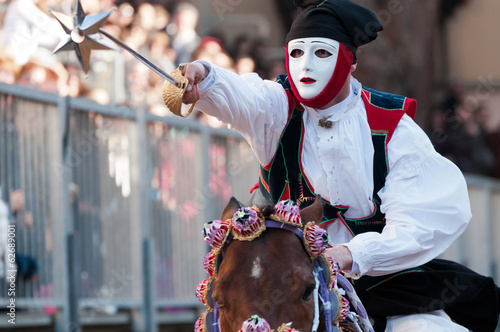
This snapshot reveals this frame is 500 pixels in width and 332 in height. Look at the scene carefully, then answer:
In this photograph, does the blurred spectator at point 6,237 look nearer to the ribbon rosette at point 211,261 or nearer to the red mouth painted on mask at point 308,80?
the red mouth painted on mask at point 308,80

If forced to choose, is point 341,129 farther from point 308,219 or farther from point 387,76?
point 387,76

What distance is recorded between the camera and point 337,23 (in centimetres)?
449

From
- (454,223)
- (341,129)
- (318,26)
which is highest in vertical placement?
(318,26)

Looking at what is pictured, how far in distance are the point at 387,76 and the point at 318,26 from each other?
8498 millimetres

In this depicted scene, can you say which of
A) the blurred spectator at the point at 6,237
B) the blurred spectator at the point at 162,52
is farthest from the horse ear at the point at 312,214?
the blurred spectator at the point at 162,52

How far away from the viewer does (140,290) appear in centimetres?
903

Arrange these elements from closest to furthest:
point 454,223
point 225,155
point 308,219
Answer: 1. point 308,219
2. point 454,223
3. point 225,155

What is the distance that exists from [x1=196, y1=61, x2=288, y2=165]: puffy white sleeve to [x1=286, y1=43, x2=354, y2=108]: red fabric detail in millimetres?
149

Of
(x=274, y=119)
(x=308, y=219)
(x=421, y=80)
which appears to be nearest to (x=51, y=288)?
(x=274, y=119)

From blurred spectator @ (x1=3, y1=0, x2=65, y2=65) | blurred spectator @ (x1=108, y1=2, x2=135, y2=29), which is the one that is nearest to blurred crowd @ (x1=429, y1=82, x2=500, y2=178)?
blurred spectator @ (x1=108, y1=2, x2=135, y2=29)

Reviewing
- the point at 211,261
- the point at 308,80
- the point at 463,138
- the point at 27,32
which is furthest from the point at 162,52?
the point at 211,261

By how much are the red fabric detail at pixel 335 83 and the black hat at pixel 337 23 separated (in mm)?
55

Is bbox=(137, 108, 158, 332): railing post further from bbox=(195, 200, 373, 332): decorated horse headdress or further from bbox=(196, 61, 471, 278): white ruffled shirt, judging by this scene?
bbox=(195, 200, 373, 332): decorated horse headdress

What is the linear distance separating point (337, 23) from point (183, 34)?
7.25 metres
